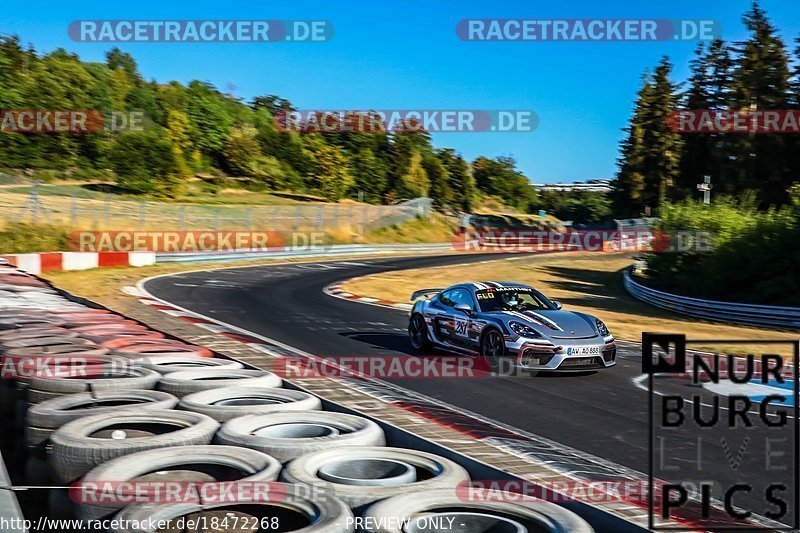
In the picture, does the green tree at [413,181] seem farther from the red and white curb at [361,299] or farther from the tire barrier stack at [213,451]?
the tire barrier stack at [213,451]

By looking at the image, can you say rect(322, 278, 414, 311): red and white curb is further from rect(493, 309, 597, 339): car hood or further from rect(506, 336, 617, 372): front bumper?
rect(506, 336, 617, 372): front bumper

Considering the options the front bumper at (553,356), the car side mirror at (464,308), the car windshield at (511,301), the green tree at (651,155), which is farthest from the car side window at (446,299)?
the green tree at (651,155)

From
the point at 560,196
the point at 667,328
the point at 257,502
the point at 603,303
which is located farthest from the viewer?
the point at 560,196

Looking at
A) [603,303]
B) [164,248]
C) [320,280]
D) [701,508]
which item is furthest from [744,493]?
[164,248]

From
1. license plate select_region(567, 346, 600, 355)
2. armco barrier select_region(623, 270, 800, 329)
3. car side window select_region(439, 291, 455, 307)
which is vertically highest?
car side window select_region(439, 291, 455, 307)

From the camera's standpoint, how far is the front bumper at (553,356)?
33.2ft

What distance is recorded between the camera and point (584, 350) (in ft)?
33.4

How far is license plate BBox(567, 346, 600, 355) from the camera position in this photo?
10.1 meters

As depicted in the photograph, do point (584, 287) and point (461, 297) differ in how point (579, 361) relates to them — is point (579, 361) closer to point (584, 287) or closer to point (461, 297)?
point (461, 297)

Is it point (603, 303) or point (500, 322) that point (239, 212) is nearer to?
point (603, 303)

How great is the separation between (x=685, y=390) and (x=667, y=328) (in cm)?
1043

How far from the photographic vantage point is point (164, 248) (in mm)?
38344

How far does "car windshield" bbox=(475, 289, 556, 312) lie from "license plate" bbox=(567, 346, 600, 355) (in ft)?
4.44

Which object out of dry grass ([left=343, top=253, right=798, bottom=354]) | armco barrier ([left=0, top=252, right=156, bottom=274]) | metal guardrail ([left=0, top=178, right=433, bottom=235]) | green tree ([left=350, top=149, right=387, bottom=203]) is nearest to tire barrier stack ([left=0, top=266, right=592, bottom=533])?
dry grass ([left=343, top=253, right=798, bottom=354])
